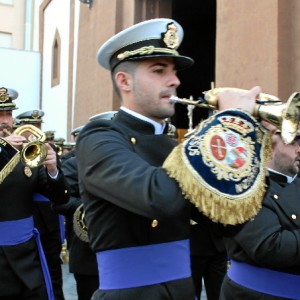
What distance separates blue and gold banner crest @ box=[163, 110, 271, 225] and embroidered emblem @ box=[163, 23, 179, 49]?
20.1 inches

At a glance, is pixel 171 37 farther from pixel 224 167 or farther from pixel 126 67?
pixel 224 167

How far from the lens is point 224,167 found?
69.4 inches

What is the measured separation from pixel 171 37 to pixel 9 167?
2078 millimetres

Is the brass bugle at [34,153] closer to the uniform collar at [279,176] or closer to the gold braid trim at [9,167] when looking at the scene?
the gold braid trim at [9,167]

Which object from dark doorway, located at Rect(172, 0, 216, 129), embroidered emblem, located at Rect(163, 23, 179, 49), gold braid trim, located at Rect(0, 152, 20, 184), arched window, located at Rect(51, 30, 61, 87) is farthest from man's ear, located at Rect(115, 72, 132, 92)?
arched window, located at Rect(51, 30, 61, 87)

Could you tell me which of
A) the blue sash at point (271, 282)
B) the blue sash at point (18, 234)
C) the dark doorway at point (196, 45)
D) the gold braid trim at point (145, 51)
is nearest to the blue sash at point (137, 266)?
the gold braid trim at point (145, 51)

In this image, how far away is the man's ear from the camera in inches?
84.6

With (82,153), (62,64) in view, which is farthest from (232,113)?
(62,64)

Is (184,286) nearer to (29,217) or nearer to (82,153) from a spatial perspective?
(82,153)

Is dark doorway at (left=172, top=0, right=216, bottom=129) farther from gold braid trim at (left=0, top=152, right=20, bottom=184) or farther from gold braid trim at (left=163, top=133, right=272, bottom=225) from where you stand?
gold braid trim at (left=163, top=133, right=272, bottom=225)

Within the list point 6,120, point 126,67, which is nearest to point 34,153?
point 6,120

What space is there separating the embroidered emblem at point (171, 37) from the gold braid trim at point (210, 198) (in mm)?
586

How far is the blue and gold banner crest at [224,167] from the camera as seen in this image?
175 centimetres

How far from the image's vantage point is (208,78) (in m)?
15.2
